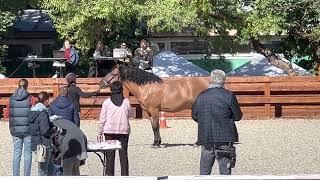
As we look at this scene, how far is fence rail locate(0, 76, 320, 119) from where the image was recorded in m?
23.9

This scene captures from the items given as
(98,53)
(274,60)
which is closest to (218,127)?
(98,53)

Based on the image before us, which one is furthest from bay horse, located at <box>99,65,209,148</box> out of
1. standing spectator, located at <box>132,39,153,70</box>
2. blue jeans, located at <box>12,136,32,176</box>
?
blue jeans, located at <box>12,136,32,176</box>

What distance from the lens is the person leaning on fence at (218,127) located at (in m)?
10.0

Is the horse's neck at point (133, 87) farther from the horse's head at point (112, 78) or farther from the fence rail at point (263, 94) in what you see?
the fence rail at point (263, 94)

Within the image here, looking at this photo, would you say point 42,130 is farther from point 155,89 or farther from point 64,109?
point 155,89

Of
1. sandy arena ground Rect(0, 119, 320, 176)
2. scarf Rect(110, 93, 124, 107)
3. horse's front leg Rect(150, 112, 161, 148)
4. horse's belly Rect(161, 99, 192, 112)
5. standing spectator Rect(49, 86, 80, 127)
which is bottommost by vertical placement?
sandy arena ground Rect(0, 119, 320, 176)

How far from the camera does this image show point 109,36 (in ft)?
101

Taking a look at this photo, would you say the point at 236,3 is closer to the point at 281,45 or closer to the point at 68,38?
the point at 281,45

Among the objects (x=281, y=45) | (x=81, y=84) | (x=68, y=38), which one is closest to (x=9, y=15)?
(x=68, y=38)

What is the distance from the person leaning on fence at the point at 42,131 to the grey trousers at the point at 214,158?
2095mm

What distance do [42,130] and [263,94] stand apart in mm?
14400

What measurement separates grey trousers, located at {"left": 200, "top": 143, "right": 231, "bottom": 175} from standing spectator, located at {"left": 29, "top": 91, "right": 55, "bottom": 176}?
214 centimetres

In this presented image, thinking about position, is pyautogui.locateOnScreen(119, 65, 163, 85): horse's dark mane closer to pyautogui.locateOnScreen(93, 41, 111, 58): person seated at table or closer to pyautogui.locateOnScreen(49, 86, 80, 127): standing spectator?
pyautogui.locateOnScreen(49, 86, 80, 127): standing spectator

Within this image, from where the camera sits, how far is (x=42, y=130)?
34.7ft
